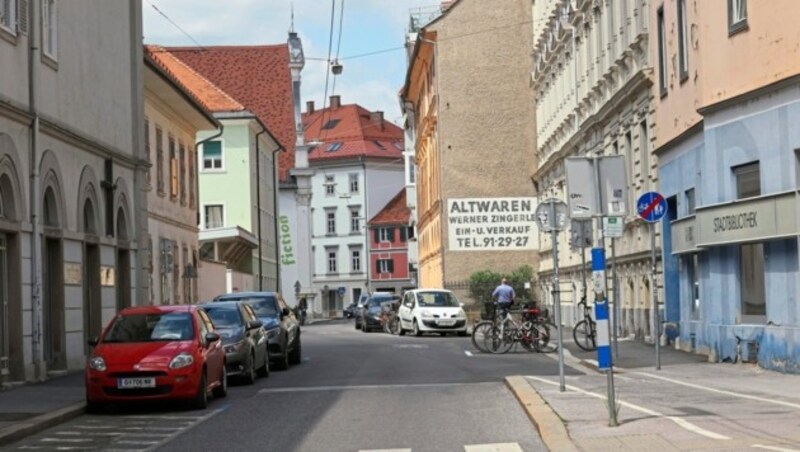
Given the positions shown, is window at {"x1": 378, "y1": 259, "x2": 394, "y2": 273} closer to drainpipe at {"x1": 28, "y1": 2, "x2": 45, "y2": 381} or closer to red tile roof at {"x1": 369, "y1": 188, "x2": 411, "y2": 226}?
red tile roof at {"x1": 369, "y1": 188, "x2": 411, "y2": 226}

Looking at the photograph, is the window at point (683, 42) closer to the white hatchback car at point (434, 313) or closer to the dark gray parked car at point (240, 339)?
the dark gray parked car at point (240, 339)

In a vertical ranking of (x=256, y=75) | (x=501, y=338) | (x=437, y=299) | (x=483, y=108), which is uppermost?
(x=256, y=75)

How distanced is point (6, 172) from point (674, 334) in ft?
46.2

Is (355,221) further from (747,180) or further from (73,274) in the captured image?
(747,180)

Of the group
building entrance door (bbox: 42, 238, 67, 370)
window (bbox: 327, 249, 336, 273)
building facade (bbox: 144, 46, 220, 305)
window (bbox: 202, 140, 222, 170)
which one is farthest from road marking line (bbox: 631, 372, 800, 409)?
window (bbox: 327, 249, 336, 273)

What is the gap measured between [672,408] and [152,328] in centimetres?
762

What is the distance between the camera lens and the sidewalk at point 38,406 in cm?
1553

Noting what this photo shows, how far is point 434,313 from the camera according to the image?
43656mm

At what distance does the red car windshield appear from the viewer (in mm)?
18938

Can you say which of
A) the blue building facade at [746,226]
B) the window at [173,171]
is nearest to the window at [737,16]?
the blue building facade at [746,226]

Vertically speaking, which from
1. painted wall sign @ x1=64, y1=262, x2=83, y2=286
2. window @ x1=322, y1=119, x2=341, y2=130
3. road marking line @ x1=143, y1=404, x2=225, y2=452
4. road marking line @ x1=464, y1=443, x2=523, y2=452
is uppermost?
window @ x1=322, y1=119, x2=341, y2=130

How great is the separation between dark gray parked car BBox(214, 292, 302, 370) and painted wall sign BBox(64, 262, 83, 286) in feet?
8.81

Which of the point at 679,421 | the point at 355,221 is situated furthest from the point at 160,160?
the point at 355,221

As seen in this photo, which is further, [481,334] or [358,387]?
[481,334]
